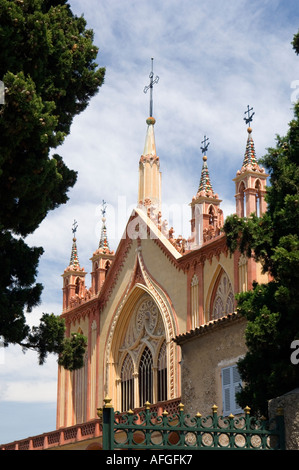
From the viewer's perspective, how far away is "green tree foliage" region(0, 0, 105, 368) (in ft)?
41.7

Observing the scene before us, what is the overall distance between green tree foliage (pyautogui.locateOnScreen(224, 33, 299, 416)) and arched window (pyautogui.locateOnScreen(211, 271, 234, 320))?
1166 cm

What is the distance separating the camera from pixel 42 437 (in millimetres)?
32062

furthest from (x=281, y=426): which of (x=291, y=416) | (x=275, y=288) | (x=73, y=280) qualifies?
(x=73, y=280)

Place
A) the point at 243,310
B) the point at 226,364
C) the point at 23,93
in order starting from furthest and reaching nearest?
the point at 226,364 < the point at 243,310 < the point at 23,93

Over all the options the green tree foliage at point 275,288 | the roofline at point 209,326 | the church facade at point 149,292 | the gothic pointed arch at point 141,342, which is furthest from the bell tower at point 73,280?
the green tree foliage at point 275,288

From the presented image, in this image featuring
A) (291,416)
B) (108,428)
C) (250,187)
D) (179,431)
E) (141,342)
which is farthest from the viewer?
(141,342)

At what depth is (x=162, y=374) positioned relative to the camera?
28.8 meters

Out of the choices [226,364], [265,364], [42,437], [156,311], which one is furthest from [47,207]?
[42,437]

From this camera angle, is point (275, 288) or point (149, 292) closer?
point (275, 288)

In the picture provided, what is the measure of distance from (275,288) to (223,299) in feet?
42.7

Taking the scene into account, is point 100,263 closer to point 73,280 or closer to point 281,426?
point 73,280
